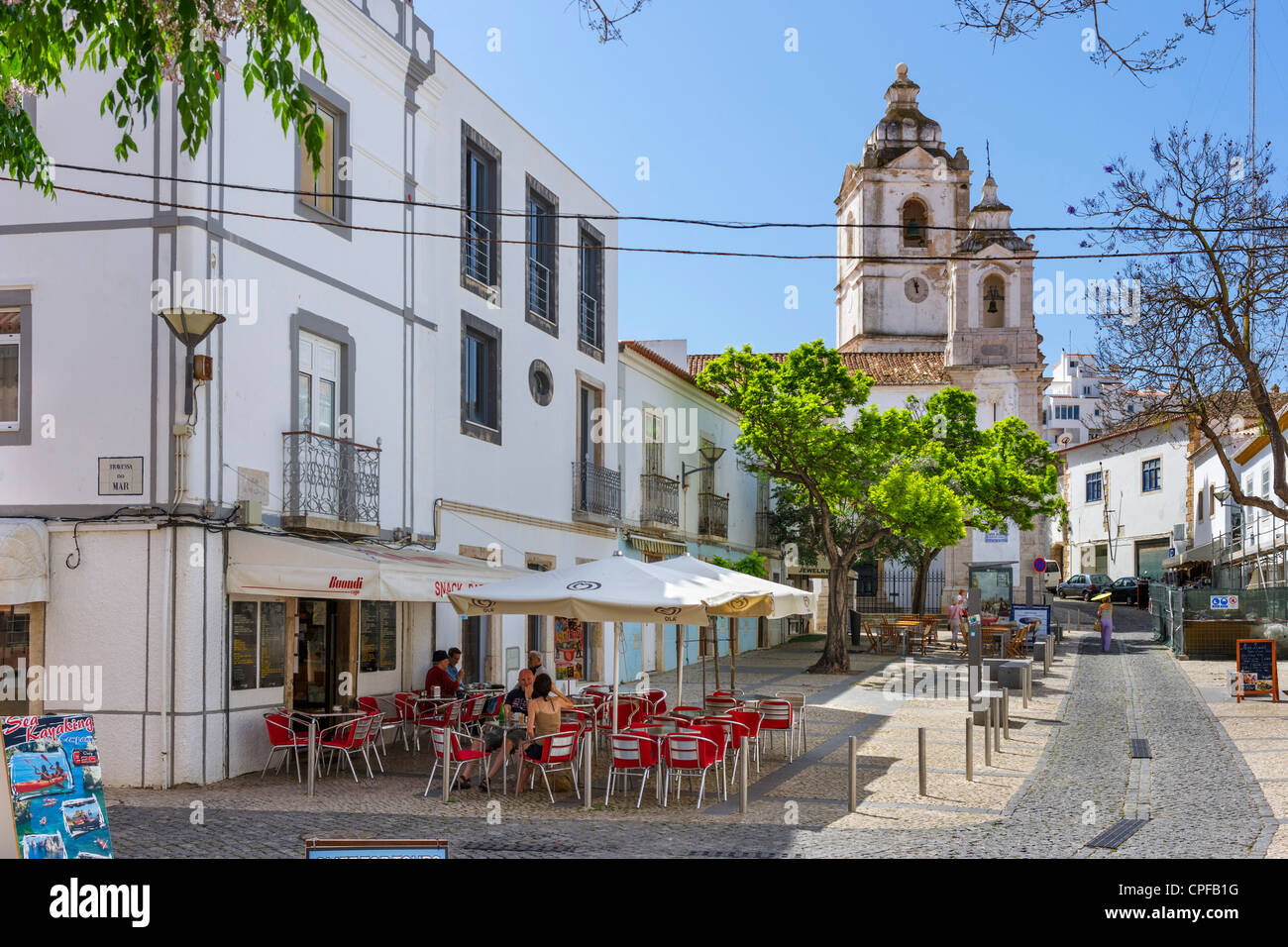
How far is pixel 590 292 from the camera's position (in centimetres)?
2528

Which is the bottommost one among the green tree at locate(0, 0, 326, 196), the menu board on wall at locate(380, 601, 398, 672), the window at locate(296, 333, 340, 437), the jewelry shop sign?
the menu board on wall at locate(380, 601, 398, 672)

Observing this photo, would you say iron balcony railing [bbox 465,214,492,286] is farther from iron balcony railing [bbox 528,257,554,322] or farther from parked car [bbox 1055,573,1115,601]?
parked car [bbox 1055,573,1115,601]

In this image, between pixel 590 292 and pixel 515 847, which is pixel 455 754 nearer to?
pixel 515 847

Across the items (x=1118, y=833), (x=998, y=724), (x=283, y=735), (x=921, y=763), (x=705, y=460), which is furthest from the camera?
(x=705, y=460)

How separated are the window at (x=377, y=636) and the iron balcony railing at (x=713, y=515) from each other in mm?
15973

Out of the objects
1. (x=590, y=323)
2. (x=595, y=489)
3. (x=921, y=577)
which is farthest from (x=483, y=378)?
(x=921, y=577)

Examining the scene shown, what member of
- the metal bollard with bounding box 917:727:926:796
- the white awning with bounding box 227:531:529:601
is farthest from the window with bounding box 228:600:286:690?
the metal bollard with bounding box 917:727:926:796

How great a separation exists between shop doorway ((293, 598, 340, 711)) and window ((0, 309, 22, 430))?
389 cm

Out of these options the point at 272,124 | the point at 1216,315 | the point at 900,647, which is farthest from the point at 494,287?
the point at 900,647

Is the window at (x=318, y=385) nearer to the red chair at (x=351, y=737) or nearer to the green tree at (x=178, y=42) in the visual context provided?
the red chair at (x=351, y=737)

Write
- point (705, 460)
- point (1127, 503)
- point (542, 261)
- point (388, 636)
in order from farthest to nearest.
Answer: point (1127, 503)
point (705, 460)
point (542, 261)
point (388, 636)

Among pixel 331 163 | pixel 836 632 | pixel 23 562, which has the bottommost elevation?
pixel 836 632

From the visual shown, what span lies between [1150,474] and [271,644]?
57.6 m

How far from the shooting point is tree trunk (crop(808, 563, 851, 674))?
93.4 feet
